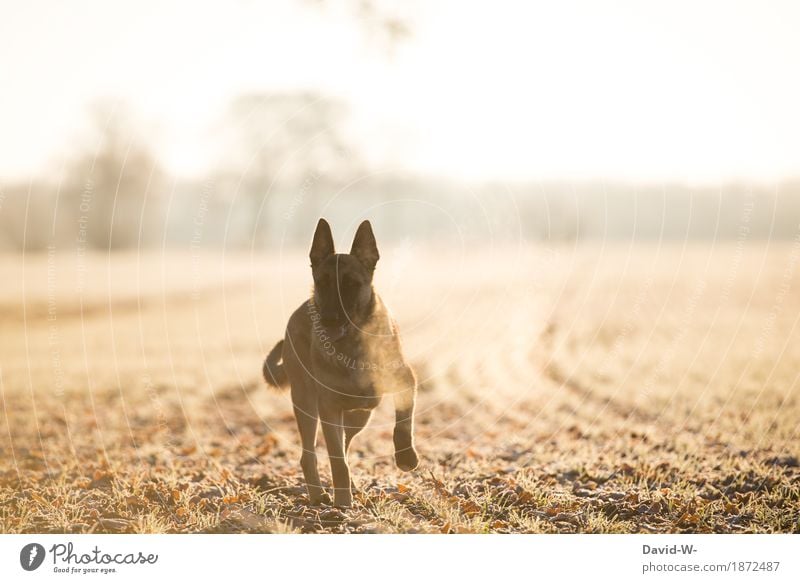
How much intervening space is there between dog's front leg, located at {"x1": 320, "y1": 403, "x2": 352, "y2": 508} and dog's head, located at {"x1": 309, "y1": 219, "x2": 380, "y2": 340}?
0.61m

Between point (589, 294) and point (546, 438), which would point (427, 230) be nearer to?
point (546, 438)

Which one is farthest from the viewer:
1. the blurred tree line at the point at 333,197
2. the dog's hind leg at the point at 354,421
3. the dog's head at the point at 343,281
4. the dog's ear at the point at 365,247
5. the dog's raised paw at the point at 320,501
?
the blurred tree line at the point at 333,197

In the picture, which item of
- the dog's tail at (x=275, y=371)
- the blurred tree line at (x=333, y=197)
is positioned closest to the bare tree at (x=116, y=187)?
the blurred tree line at (x=333, y=197)

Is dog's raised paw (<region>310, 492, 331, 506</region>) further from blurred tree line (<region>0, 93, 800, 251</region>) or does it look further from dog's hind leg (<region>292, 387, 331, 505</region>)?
blurred tree line (<region>0, 93, 800, 251</region>)

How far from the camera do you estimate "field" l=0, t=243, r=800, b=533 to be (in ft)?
21.3

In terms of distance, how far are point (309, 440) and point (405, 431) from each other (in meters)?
0.84

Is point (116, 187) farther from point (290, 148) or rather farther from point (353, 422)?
point (353, 422)

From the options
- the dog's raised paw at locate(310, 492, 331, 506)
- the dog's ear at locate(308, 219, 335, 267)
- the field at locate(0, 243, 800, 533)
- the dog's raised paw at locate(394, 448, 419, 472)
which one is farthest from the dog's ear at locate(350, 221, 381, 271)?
the dog's raised paw at locate(310, 492, 331, 506)

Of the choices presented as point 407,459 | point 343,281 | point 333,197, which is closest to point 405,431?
point 407,459

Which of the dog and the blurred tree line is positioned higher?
the blurred tree line

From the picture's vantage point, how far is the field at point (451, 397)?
6488 millimetres

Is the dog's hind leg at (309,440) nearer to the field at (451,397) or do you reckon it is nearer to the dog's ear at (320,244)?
the field at (451,397)

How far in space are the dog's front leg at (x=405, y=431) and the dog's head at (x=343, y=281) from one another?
2.42ft
